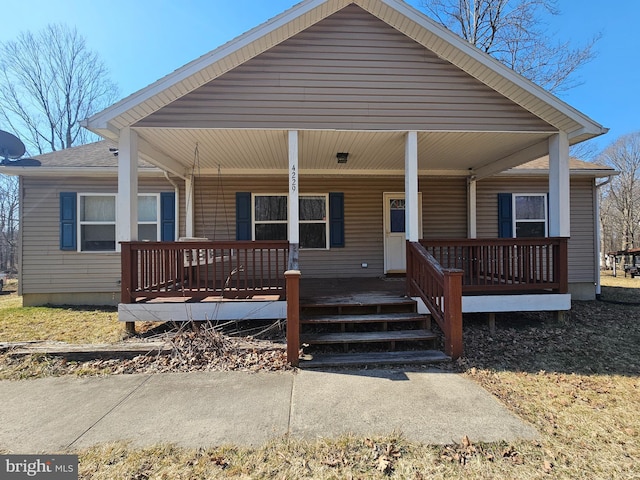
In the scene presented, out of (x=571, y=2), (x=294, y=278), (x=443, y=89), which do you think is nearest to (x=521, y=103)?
(x=443, y=89)

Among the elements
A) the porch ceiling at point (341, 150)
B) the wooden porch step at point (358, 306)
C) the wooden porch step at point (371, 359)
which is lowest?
the wooden porch step at point (371, 359)

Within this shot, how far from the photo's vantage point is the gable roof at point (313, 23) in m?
4.59

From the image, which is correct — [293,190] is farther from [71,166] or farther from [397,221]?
[71,166]

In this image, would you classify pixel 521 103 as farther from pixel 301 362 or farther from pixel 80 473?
pixel 80 473

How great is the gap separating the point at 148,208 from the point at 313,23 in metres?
5.15

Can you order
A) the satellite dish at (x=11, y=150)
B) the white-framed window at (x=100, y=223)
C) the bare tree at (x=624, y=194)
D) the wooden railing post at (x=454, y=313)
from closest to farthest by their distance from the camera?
the wooden railing post at (x=454, y=313) < the satellite dish at (x=11, y=150) < the white-framed window at (x=100, y=223) < the bare tree at (x=624, y=194)

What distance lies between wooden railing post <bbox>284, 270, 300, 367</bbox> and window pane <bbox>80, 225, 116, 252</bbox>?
5.40 m

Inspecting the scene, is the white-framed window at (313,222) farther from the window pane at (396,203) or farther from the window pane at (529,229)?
the window pane at (529,229)

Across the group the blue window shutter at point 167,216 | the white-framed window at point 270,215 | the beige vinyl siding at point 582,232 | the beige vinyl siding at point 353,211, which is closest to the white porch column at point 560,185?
the beige vinyl siding at point 353,211

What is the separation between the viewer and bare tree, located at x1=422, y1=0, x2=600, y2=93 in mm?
11766

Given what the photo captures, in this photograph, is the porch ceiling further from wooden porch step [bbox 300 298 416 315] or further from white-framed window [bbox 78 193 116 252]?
wooden porch step [bbox 300 298 416 315]

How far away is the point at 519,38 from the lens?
12070 millimetres

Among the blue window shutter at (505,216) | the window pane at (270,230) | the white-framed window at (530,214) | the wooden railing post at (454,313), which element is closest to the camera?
the wooden railing post at (454,313)

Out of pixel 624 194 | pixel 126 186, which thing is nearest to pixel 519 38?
pixel 126 186
